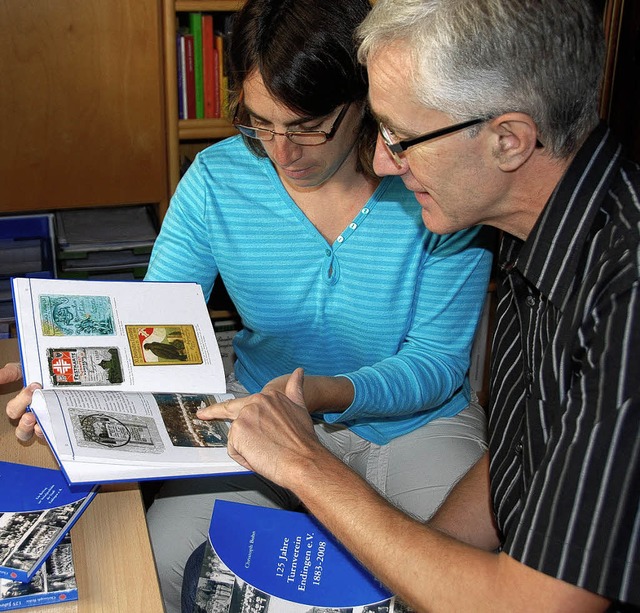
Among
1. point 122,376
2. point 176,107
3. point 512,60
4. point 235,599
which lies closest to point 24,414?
point 122,376

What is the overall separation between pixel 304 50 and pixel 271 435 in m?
0.61

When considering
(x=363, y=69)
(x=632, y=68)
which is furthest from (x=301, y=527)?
(x=632, y=68)

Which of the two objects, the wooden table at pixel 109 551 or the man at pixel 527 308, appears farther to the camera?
the wooden table at pixel 109 551

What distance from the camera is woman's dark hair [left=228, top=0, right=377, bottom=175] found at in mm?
1291

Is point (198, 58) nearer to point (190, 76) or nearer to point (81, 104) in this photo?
point (190, 76)

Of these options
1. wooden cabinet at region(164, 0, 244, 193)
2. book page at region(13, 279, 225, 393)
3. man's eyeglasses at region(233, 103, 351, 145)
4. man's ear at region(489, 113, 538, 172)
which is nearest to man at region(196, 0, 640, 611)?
man's ear at region(489, 113, 538, 172)

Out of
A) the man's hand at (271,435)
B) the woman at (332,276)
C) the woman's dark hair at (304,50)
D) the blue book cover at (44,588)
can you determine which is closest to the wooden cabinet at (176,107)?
the woman at (332,276)

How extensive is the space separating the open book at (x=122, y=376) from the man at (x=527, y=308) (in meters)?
0.06

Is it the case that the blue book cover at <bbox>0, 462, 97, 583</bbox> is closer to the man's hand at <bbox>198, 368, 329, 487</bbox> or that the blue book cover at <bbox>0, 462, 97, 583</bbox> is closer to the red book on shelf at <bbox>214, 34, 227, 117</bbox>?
the man's hand at <bbox>198, 368, 329, 487</bbox>

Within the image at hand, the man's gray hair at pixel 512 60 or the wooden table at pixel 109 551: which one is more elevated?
the man's gray hair at pixel 512 60

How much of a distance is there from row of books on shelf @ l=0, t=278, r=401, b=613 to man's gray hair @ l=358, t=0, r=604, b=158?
1.72 ft

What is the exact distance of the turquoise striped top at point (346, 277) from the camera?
1.48 metres

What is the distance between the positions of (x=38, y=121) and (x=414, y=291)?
118 cm

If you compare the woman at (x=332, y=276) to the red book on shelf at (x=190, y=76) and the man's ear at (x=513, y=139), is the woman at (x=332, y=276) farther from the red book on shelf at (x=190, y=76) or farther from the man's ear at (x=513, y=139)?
the red book on shelf at (x=190, y=76)
